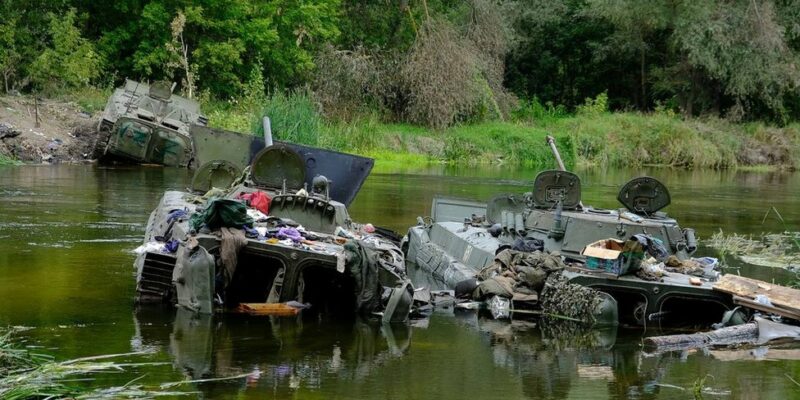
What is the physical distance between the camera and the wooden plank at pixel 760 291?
580 inches

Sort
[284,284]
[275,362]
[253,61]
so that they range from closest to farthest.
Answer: [275,362] < [284,284] < [253,61]

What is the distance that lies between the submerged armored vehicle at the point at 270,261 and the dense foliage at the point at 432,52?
2540cm

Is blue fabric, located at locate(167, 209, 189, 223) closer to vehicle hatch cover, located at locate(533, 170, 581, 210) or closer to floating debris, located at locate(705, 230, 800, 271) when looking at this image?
vehicle hatch cover, located at locate(533, 170, 581, 210)

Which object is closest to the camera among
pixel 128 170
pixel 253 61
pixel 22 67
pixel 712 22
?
pixel 128 170

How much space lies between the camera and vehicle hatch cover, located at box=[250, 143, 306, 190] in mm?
17953

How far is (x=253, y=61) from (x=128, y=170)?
12987mm

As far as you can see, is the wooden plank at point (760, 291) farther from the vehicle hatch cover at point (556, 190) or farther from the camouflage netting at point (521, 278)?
the vehicle hatch cover at point (556, 190)

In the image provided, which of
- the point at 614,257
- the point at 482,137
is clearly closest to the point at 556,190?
the point at 614,257

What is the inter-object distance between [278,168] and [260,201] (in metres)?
1.47

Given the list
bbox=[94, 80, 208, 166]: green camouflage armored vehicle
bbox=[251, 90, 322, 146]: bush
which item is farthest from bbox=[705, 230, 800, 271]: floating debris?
bbox=[94, 80, 208, 166]: green camouflage armored vehicle

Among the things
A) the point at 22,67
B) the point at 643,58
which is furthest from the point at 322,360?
the point at 643,58

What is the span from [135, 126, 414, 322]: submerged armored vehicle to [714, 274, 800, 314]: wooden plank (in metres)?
4.06

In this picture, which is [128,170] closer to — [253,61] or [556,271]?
[253,61]

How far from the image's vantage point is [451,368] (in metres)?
12.3
